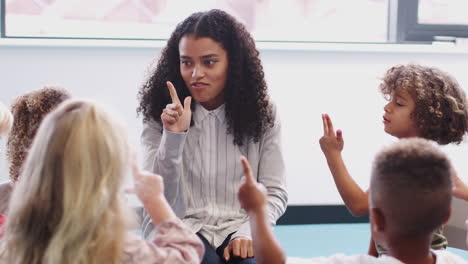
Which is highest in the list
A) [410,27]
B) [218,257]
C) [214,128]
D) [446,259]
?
[410,27]

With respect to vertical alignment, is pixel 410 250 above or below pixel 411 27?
below

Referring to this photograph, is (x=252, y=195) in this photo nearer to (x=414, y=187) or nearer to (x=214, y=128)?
(x=414, y=187)

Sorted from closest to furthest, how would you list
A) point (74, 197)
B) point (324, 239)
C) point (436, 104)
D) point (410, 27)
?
point (74, 197)
point (436, 104)
point (324, 239)
point (410, 27)

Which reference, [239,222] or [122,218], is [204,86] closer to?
[239,222]

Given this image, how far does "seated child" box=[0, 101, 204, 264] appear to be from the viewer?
1.12 m

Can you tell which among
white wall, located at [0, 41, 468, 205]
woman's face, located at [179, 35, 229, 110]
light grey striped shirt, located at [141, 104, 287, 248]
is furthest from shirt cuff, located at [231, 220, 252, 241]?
white wall, located at [0, 41, 468, 205]

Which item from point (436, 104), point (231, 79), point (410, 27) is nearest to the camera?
point (436, 104)

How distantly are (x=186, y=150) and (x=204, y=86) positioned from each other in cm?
21

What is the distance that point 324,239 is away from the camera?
335 centimetres

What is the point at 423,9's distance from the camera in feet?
11.7

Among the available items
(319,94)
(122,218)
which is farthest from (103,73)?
(122,218)

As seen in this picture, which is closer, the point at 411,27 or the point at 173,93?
the point at 173,93

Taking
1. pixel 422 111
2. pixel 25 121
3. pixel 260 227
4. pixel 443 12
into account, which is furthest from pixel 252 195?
pixel 443 12

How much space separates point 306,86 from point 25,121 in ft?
6.59
